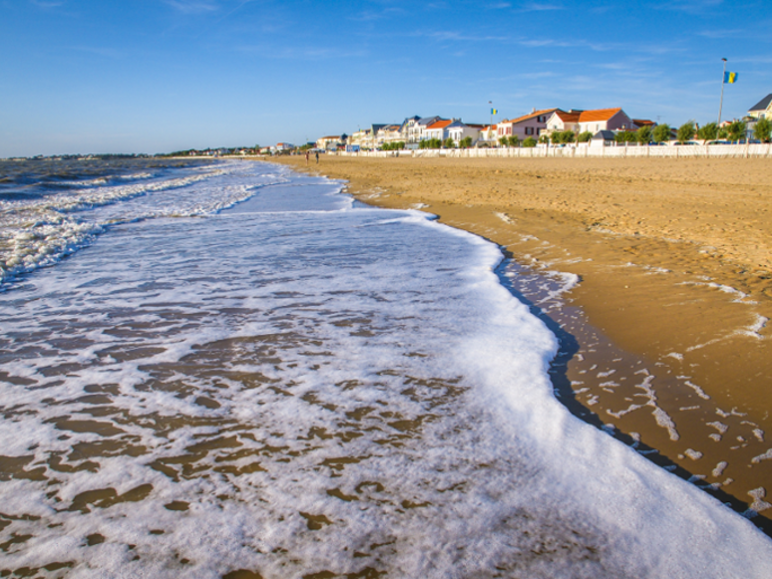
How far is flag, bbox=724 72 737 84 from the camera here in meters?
42.9

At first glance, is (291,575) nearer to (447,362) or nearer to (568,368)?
(447,362)

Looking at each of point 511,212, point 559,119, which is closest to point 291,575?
point 511,212

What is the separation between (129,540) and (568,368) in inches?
109

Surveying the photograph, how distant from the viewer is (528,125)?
281 feet

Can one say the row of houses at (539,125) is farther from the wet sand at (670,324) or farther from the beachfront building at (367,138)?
the wet sand at (670,324)

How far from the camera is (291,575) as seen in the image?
171 centimetres

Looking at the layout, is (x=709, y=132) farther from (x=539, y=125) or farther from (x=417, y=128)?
(x=417, y=128)

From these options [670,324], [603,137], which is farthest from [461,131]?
[670,324]

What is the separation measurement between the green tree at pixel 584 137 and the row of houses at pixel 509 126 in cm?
407

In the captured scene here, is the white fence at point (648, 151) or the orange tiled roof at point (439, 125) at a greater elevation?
the orange tiled roof at point (439, 125)

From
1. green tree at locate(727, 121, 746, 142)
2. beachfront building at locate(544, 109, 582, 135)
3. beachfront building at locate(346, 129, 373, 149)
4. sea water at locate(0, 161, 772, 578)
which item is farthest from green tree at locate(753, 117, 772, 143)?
beachfront building at locate(346, 129, 373, 149)

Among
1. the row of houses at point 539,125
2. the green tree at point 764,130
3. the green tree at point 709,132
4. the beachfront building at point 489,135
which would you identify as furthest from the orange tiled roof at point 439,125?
the green tree at point 764,130

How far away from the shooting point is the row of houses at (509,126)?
73.6 m

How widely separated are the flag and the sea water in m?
52.6
